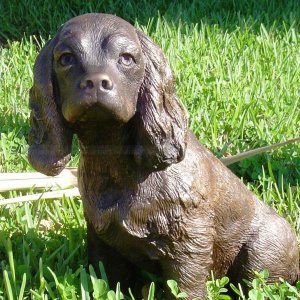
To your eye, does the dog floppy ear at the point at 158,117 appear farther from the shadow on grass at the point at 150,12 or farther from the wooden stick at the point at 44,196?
the shadow on grass at the point at 150,12

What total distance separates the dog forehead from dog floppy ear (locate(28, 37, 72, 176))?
0.30ft

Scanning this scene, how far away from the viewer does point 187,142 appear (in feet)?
8.05

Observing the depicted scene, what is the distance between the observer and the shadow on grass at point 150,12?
6.03 meters

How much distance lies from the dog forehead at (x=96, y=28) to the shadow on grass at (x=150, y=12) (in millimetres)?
3736

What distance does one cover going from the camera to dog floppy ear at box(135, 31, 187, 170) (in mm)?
2250

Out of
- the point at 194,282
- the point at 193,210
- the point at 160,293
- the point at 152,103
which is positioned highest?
the point at 152,103

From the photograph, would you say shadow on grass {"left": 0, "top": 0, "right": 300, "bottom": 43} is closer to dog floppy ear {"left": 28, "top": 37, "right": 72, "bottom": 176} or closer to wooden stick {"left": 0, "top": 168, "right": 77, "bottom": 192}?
wooden stick {"left": 0, "top": 168, "right": 77, "bottom": 192}

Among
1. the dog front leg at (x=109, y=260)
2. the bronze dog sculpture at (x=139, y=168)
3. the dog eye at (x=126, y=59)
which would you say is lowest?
the dog front leg at (x=109, y=260)

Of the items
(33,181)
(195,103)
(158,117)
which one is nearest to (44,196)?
(33,181)

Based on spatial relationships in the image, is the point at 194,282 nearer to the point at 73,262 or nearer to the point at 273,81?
the point at 73,262

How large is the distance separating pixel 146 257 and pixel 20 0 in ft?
15.9

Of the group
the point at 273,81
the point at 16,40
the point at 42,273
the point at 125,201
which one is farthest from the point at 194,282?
the point at 16,40

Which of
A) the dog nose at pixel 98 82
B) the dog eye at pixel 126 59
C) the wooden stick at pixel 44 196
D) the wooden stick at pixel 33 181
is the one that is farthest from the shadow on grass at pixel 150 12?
the dog nose at pixel 98 82

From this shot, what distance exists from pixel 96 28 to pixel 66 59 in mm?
138
